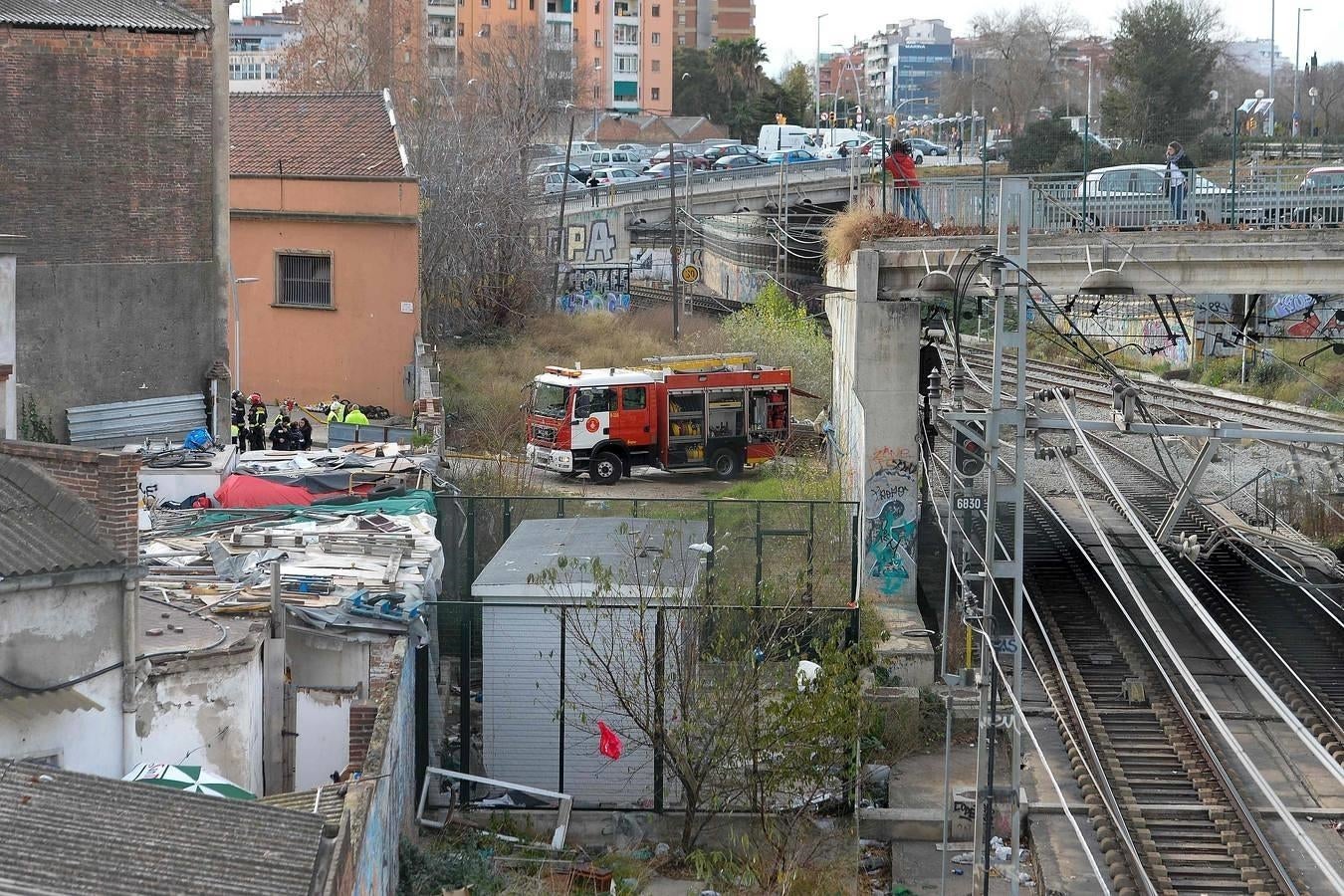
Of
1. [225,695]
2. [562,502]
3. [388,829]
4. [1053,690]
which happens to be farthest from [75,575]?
[1053,690]

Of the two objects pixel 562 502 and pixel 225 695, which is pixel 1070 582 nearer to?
pixel 562 502

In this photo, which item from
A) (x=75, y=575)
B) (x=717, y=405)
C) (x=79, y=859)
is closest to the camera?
(x=79, y=859)

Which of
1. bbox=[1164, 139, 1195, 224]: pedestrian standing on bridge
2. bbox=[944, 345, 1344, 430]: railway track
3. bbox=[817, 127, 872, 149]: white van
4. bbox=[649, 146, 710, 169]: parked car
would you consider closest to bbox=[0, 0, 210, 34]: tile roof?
bbox=[1164, 139, 1195, 224]: pedestrian standing on bridge

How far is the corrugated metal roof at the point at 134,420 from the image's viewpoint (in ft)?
98.7

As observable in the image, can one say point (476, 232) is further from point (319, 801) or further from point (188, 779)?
point (319, 801)

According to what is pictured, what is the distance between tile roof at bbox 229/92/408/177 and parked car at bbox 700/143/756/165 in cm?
3723

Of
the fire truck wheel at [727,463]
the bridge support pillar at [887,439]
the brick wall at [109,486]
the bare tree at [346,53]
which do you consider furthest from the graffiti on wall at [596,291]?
the brick wall at [109,486]

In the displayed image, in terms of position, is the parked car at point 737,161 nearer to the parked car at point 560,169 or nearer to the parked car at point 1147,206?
the parked car at point 560,169

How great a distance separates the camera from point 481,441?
3794 cm

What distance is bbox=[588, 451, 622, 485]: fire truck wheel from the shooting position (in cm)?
3516

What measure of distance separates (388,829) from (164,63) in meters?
20.7

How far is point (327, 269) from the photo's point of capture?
128 ft

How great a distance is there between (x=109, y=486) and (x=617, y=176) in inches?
2536

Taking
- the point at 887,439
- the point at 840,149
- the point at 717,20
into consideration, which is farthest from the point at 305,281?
the point at 717,20
